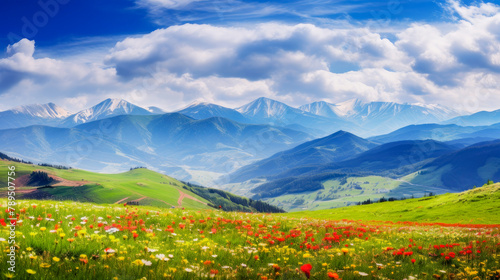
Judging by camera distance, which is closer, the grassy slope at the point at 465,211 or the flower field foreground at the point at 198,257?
the flower field foreground at the point at 198,257

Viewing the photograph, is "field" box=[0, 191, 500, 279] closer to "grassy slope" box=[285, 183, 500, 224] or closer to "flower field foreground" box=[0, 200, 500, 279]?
"flower field foreground" box=[0, 200, 500, 279]

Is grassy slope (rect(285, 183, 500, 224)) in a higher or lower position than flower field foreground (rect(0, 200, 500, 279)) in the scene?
lower

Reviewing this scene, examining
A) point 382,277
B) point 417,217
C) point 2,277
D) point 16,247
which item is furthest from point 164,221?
point 417,217

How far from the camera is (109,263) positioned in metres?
6.75

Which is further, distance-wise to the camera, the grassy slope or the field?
the grassy slope

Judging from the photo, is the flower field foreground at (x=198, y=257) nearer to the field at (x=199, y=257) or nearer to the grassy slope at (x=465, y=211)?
the field at (x=199, y=257)

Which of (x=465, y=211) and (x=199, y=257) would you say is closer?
(x=199, y=257)

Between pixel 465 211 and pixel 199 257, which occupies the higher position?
pixel 199 257

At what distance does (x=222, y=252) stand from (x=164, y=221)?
18.3 ft

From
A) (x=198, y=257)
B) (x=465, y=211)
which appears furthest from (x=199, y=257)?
(x=465, y=211)

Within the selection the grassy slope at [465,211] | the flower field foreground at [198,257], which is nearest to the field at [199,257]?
the flower field foreground at [198,257]

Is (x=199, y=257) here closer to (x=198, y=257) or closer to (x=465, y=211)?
(x=198, y=257)

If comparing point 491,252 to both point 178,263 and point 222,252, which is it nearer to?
point 222,252

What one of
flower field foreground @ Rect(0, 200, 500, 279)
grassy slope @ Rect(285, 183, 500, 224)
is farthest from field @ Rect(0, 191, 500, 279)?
grassy slope @ Rect(285, 183, 500, 224)
